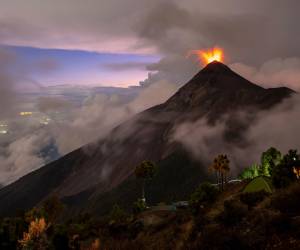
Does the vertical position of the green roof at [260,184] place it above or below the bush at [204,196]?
above

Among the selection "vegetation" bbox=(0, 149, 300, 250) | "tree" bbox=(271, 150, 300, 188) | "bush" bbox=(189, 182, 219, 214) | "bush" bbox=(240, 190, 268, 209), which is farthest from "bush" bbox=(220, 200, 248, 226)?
"bush" bbox=(189, 182, 219, 214)

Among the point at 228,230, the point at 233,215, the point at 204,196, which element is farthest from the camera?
the point at 204,196

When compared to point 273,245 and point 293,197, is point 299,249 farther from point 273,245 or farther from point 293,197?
point 293,197

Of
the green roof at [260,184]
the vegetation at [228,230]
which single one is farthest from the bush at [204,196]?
the vegetation at [228,230]

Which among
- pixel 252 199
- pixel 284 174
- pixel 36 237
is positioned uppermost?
pixel 284 174

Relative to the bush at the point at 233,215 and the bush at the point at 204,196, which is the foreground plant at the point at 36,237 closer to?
the bush at the point at 233,215

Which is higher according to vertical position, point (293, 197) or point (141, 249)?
point (293, 197)

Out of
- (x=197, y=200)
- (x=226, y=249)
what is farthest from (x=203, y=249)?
(x=197, y=200)

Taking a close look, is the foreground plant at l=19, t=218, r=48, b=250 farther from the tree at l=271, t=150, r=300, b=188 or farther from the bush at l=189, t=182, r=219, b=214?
the bush at l=189, t=182, r=219, b=214

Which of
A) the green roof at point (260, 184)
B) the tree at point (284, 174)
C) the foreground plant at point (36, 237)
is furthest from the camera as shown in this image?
the green roof at point (260, 184)

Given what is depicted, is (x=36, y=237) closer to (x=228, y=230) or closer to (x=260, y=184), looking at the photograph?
(x=228, y=230)

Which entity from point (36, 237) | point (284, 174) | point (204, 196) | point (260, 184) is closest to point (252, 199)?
point (36, 237)
